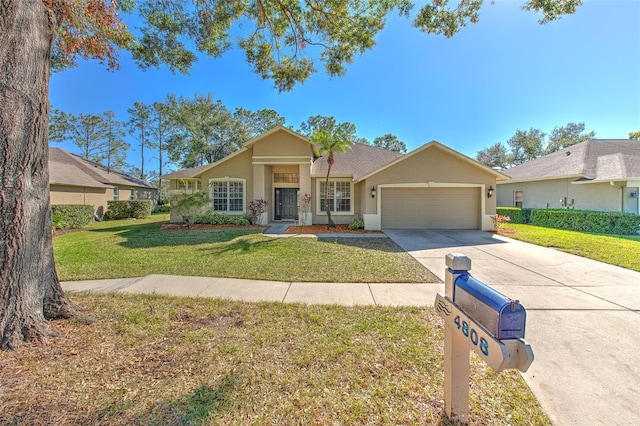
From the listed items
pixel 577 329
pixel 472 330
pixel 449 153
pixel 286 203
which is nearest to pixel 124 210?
pixel 286 203

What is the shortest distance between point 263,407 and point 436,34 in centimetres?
883

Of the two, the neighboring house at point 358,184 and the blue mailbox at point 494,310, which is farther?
the neighboring house at point 358,184

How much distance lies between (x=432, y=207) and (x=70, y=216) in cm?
2077

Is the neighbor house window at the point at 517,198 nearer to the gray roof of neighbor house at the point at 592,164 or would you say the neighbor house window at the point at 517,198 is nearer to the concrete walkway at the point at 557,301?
the gray roof of neighbor house at the point at 592,164

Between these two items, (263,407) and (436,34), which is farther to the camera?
(436,34)

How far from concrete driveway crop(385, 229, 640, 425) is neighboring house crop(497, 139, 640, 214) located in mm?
9986

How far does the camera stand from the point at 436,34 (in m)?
7.02

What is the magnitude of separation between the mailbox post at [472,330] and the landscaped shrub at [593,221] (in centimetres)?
1592

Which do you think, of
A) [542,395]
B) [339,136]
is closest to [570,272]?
[542,395]

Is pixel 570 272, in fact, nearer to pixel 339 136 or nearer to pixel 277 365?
pixel 277 365

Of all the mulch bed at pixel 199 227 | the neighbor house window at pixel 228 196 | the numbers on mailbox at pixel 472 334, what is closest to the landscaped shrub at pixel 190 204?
the mulch bed at pixel 199 227

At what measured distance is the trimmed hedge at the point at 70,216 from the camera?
47.2ft

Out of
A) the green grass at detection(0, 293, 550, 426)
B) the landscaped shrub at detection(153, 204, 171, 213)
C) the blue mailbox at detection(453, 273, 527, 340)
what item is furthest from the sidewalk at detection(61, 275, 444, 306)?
the landscaped shrub at detection(153, 204, 171, 213)

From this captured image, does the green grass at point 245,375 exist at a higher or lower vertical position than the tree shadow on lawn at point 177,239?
lower
